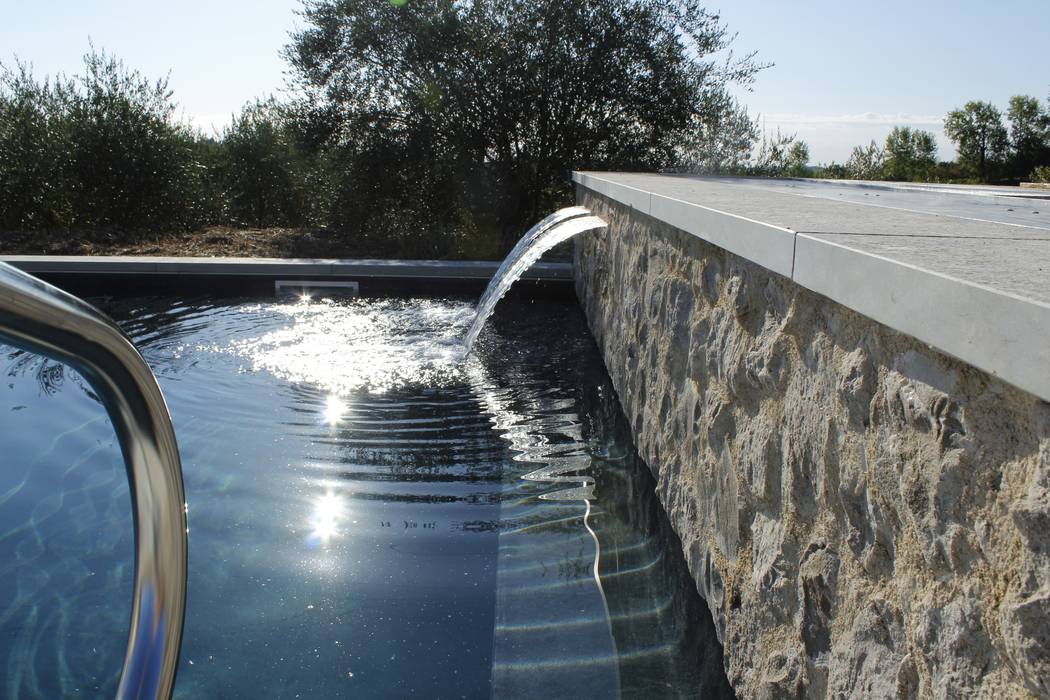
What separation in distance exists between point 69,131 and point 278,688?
34.7ft

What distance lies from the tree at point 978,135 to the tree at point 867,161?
13484 mm

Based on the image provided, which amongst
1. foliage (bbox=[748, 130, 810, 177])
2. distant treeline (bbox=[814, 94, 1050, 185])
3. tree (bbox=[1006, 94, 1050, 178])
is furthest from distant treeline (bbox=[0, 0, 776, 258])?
tree (bbox=[1006, 94, 1050, 178])

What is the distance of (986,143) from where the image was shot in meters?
30.9

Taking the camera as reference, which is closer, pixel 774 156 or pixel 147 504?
pixel 147 504

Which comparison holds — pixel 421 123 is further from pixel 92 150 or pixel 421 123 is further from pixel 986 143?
pixel 986 143

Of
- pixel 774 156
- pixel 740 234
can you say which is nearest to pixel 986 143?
pixel 774 156

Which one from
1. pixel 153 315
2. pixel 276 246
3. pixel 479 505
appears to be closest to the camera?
pixel 479 505

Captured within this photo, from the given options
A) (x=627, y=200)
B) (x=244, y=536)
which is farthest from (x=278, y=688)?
(x=627, y=200)

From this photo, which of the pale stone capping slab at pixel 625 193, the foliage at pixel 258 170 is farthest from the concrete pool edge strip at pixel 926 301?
the foliage at pixel 258 170

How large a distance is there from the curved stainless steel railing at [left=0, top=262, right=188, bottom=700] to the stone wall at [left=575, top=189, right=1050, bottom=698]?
45.2 inches

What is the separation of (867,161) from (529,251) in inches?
565

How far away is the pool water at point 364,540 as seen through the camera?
248 cm

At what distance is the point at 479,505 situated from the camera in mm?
3602

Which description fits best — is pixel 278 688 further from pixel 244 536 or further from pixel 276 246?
pixel 276 246
